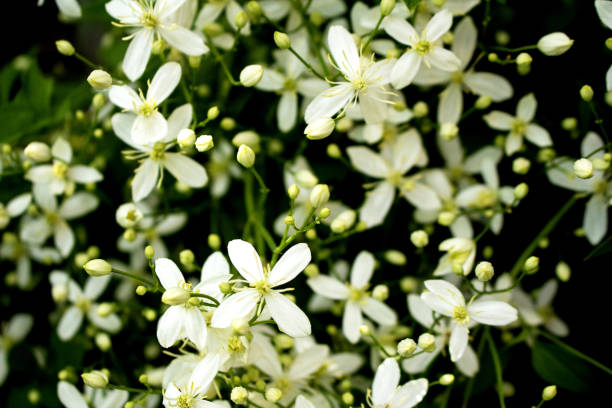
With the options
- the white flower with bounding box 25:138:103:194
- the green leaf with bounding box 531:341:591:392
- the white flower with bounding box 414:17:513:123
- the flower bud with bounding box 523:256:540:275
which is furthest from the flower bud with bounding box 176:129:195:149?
the green leaf with bounding box 531:341:591:392

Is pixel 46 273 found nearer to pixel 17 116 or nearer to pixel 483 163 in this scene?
pixel 17 116

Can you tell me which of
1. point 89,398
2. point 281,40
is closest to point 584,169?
point 281,40

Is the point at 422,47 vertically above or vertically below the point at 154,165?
above

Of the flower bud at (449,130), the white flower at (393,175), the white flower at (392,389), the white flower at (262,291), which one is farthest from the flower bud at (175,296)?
the flower bud at (449,130)

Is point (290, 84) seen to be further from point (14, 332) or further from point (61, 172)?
point (14, 332)

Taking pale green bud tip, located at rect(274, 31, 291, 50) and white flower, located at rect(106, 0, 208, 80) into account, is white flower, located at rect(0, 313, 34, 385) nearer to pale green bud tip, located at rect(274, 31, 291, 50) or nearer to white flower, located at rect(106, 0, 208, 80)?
white flower, located at rect(106, 0, 208, 80)

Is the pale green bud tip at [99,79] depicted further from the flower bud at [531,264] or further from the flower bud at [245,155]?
the flower bud at [531,264]
